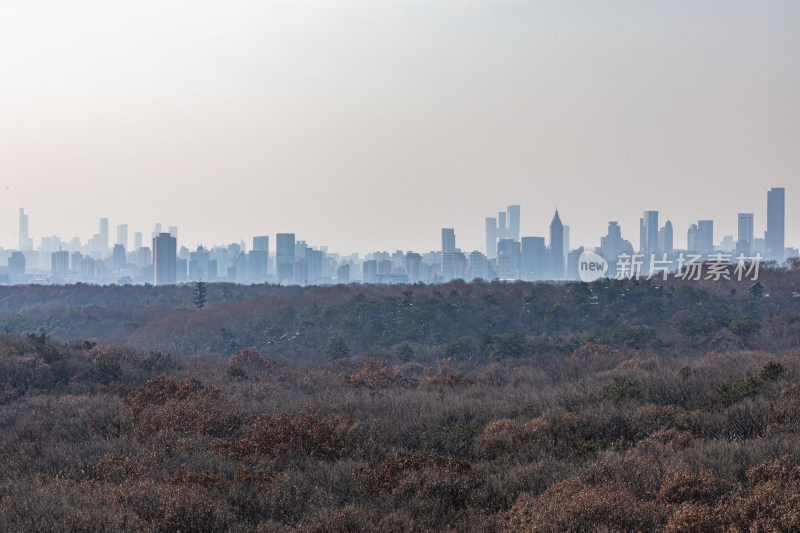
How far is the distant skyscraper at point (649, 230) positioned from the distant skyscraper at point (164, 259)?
307 ft

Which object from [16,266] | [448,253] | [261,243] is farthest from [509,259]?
[16,266]

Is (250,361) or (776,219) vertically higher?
(776,219)

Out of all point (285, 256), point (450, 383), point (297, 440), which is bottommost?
point (450, 383)

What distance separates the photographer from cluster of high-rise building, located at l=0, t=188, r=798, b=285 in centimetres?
10025

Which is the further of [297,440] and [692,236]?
[692,236]

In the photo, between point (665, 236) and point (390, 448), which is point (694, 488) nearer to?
point (390, 448)

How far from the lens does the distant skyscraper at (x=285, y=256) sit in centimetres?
12938

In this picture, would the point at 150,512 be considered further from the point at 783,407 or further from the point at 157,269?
the point at 157,269

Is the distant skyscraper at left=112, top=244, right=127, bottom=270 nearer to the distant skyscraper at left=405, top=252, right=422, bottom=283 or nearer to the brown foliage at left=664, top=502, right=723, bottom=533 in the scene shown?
the distant skyscraper at left=405, top=252, right=422, bottom=283

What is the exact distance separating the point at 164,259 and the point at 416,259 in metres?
53.3

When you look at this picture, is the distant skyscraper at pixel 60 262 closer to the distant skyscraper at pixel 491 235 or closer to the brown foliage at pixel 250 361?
the distant skyscraper at pixel 491 235

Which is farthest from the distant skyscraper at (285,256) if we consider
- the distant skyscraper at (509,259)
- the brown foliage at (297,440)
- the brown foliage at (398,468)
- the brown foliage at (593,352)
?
the brown foliage at (398,468)

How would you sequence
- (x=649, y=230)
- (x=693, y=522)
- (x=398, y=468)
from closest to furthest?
(x=693, y=522) → (x=398, y=468) → (x=649, y=230)

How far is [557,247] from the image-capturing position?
12362cm
